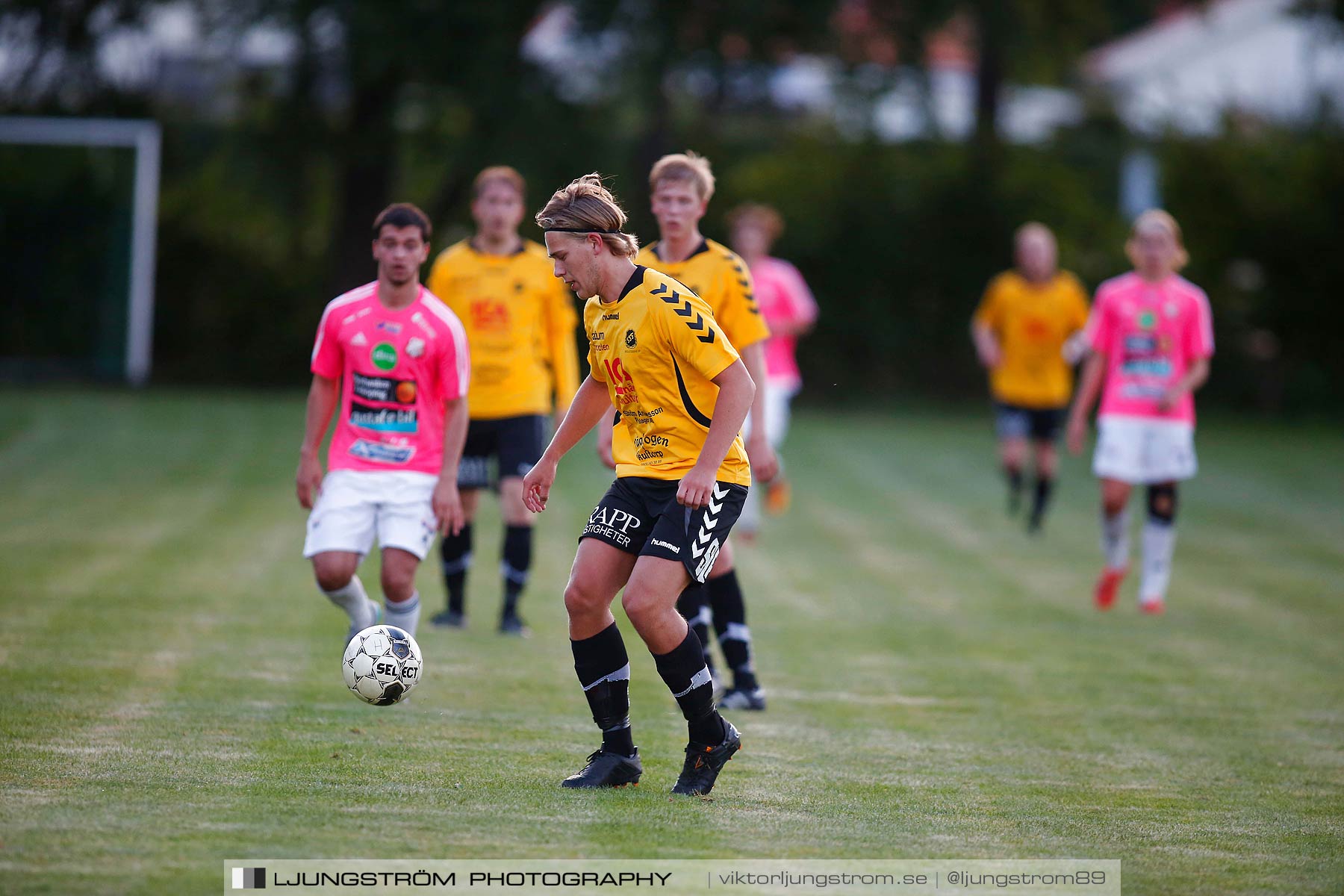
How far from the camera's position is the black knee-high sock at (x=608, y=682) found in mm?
5191

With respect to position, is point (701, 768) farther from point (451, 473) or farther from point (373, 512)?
point (373, 512)

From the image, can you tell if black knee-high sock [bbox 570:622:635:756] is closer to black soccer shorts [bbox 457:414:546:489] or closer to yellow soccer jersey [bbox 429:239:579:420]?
black soccer shorts [bbox 457:414:546:489]

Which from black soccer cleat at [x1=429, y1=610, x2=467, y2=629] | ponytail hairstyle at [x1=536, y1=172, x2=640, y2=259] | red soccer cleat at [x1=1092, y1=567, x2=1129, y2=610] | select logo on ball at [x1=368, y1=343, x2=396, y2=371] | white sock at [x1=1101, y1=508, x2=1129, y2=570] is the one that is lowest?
black soccer cleat at [x1=429, y1=610, x2=467, y2=629]

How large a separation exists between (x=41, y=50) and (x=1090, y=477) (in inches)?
651

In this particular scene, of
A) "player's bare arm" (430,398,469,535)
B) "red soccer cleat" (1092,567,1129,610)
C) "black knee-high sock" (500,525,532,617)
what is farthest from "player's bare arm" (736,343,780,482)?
"red soccer cleat" (1092,567,1129,610)

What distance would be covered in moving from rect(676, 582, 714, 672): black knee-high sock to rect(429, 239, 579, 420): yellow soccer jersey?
1.94m

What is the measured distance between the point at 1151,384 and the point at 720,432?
5.64 meters

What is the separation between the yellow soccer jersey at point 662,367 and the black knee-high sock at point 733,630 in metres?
1.64

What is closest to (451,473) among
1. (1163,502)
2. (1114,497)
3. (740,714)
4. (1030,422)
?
(740,714)

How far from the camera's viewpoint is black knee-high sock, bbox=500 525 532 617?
8.43 meters

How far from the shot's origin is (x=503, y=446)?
8.30m

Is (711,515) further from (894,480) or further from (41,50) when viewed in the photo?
(41,50)

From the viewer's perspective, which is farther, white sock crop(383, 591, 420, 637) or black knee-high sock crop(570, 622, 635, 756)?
white sock crop(383, 591, 420, 637)

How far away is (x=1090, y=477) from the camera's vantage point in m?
17.7
